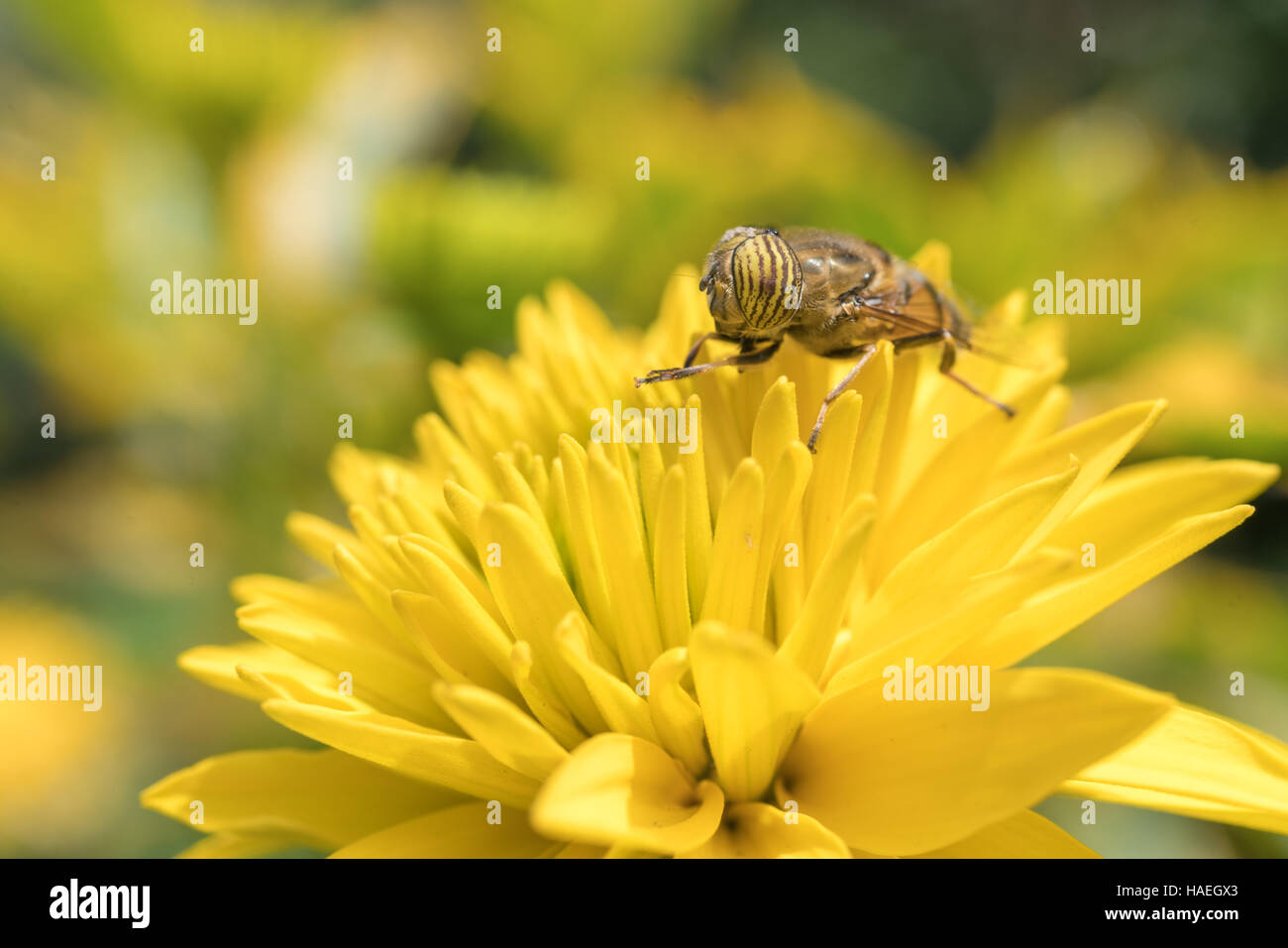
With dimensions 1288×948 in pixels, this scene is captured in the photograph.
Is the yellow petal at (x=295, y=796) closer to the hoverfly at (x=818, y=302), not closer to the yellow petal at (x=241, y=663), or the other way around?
the yellow petal at (x=241, y=663)

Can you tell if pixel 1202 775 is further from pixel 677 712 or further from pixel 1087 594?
pixel 677 712

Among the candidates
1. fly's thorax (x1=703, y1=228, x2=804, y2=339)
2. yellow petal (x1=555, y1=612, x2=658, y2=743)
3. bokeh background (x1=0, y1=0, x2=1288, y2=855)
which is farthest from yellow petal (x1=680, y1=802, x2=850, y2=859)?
bokeh background (x1=0, y1=0, x2=1288, y2=855)

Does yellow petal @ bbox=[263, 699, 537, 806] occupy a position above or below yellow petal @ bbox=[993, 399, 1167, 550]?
below

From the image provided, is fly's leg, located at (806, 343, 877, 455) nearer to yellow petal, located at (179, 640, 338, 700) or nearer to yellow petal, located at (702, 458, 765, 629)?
yellow petal, located at (702, 458, 765, 629)

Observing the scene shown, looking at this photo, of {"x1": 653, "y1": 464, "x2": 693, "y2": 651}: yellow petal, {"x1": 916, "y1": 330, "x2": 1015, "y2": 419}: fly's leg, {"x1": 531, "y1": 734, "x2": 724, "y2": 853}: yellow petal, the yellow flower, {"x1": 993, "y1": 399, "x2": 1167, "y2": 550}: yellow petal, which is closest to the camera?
{"x1": 531, "y1": 734, "x2": 724, "y2": 853}: yellow petal

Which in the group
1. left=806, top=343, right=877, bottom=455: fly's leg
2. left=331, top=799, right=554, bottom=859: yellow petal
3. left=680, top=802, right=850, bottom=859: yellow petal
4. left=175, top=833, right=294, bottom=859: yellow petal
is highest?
left=806, top=343, right=877, bottom=455: fly's leg

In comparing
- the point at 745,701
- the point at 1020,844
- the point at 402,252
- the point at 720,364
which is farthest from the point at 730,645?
the point at 402,252
